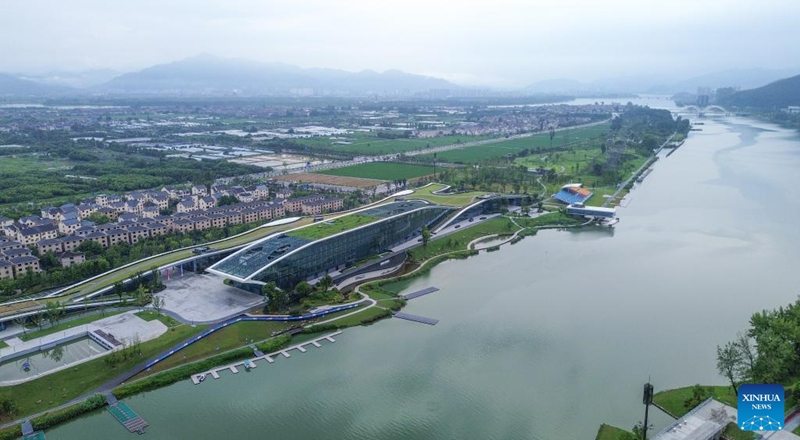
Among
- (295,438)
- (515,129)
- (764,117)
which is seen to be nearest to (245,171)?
(295,438)

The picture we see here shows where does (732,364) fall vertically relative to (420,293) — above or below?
above

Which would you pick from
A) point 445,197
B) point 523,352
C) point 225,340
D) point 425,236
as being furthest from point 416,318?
point 445,197

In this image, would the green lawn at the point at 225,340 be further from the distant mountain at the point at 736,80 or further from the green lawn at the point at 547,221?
the distant mountain at the point at 736,80

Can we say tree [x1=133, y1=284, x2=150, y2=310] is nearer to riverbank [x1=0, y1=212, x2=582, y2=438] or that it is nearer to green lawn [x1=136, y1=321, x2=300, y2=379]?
riverbank [x1=0, y1=212, x2=582, y2=438]

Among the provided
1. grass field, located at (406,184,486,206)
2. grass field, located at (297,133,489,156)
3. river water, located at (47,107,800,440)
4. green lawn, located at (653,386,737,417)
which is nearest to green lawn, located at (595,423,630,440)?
river water, located at (47,107,800,440)

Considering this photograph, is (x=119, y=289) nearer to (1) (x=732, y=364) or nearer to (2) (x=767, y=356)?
(1) (x=732, y=364)

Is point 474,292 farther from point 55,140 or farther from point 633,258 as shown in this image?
point 55,140

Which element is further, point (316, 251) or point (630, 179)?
point (630, 179)
